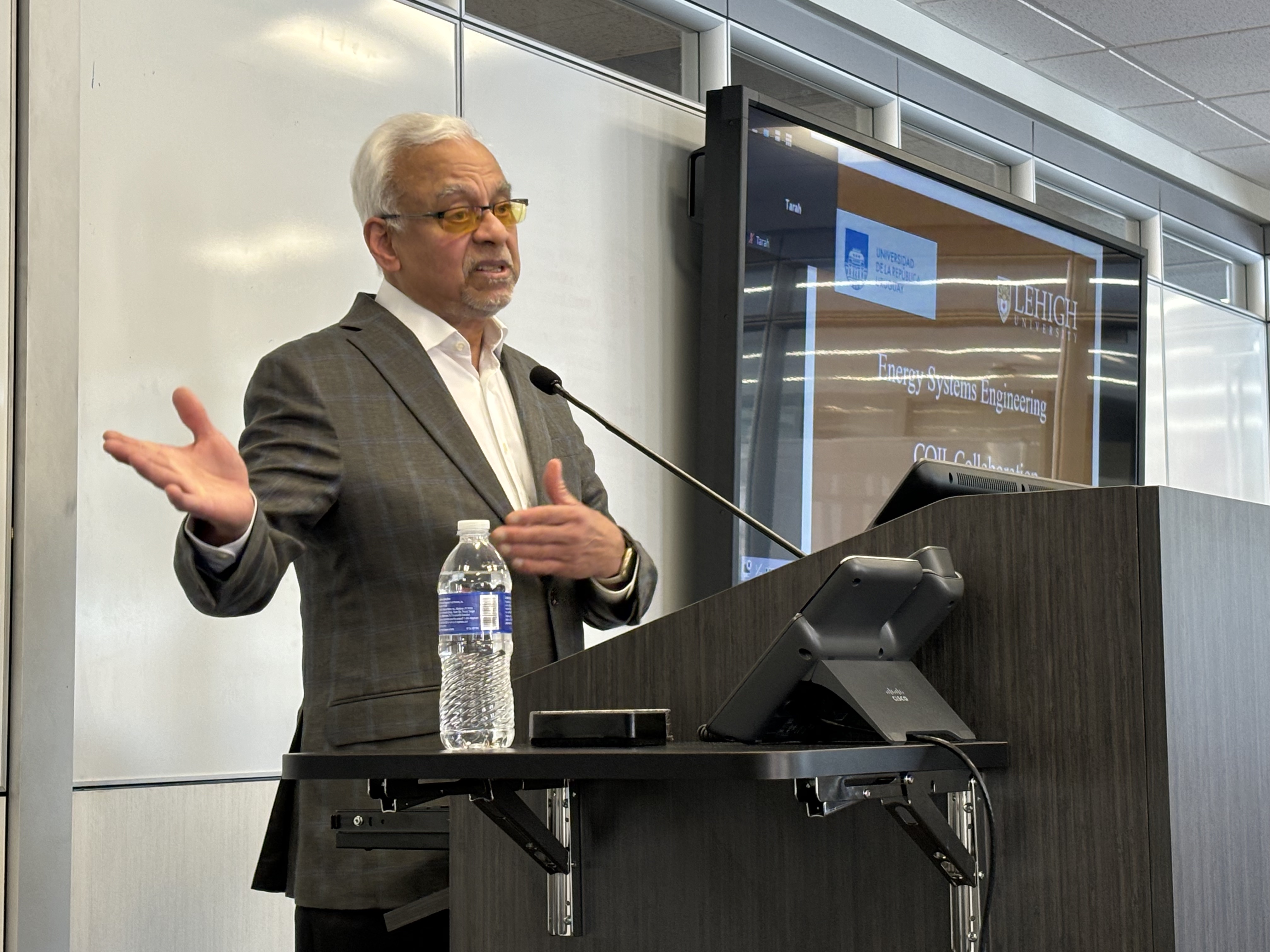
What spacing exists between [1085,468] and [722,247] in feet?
5.55

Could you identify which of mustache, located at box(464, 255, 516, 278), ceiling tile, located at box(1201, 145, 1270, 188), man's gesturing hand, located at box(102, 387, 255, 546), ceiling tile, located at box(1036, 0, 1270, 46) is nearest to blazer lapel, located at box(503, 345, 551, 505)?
mustache, located at box(464, 255, 516, 278)

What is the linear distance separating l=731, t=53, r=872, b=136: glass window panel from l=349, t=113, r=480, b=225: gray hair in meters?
1.75

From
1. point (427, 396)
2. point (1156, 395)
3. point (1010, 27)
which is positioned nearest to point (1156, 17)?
point (1010, 27)

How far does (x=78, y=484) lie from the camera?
93.0 inches

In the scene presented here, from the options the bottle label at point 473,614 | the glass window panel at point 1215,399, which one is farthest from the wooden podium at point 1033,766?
the glass window panel at point 1215,399

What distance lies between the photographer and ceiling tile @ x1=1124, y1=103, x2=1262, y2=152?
17.6 feet

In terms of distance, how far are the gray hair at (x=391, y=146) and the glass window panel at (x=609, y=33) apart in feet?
3.77

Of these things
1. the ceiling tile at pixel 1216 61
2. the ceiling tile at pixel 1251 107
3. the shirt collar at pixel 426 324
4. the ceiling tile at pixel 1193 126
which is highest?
the ceiling tile at pixel 1216 61

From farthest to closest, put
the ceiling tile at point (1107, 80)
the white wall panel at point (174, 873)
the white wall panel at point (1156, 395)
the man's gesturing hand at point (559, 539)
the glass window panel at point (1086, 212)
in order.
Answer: the white wall panel at point (1156, 395) → the glass window panel at point (1086, 212) → the ceiling tile at point (1107, 80) → the white wall panel at point (174, 873) → the man's gesturing hand at point (559, 539)

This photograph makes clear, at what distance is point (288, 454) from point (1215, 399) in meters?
4.98

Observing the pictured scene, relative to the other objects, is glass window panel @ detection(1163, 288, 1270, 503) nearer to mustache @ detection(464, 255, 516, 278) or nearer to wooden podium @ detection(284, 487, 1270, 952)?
mustache @ detection(464, 255, 516, 278)

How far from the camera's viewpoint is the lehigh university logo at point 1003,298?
167 inches

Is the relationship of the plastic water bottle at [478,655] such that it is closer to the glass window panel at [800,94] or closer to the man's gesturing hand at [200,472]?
the man's gesturing hand at [200,472]

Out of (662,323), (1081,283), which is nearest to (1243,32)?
(1081,283)
